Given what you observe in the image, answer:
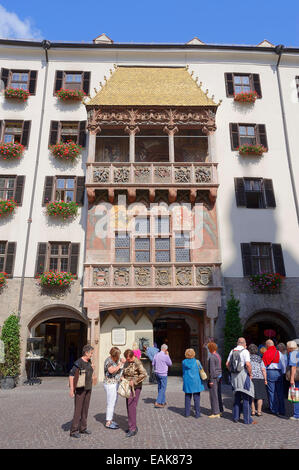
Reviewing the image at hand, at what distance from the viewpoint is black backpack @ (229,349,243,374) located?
26.0ft

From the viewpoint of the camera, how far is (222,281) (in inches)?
632

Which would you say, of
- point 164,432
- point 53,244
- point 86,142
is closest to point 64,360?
point 53,244

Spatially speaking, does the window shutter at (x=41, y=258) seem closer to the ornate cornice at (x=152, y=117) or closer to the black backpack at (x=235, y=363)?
the ornate cornice at (x=152, y=117)

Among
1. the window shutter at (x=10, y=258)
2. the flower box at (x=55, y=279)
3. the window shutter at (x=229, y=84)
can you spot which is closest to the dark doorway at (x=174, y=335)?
the flower box at (x=55, y=279)

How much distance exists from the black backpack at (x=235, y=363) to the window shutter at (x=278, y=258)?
9.30 m

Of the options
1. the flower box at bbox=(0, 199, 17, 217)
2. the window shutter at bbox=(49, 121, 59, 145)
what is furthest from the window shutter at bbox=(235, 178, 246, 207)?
the flower box at bbox=(0, 199, 17, 217)

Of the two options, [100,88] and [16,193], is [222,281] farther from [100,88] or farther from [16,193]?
[100,88]

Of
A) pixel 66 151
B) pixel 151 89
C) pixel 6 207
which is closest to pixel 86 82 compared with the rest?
pixel 151 89

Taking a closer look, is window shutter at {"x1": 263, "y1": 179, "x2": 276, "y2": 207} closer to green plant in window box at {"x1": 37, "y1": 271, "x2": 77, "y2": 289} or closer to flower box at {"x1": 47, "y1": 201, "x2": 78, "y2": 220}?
flower box at {"x1": 47, "y1": 201, "x2": 78, "y2": 220}

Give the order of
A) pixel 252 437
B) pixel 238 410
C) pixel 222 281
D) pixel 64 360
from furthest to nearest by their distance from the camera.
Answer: pixel 64 360
pixel 222 281
pixel 238 410
pixel 252 437

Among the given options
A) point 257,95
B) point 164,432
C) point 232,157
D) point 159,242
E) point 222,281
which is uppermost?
point 257,95

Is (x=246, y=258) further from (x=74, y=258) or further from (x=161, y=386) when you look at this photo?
(x=161, y=386)

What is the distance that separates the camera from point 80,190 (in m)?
17.4

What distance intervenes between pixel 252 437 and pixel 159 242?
1054cm
